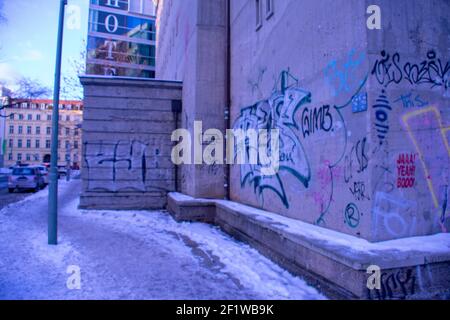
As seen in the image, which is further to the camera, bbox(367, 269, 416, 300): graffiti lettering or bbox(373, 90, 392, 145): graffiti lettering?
bbox(373, 90, 392, 145): graffiti lettering

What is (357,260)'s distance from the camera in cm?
371

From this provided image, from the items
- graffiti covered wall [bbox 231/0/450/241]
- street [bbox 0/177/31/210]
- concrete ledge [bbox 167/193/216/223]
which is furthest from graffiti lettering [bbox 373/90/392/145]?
street [bbox 0/177/31/210]

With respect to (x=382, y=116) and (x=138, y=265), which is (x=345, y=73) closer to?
(x=382, y=116)

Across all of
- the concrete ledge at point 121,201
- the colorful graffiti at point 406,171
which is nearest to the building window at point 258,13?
the colorful graffiti at point 406,171

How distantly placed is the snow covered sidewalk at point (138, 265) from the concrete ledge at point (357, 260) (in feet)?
0.83

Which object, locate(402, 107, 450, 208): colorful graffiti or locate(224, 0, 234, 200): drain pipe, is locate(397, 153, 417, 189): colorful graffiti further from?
locate(224, 0, 234, 200): drain pipe

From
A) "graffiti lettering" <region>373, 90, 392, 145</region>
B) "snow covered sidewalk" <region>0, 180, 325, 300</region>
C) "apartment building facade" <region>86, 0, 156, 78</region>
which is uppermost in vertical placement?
"apartment building facade" <region>86, 0, 156, 78</region>

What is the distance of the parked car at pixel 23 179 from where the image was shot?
1979cm

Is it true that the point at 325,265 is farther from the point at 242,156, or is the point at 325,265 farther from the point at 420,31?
the point at 242,156

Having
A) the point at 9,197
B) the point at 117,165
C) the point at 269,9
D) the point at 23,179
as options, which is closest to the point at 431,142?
the point at 269,9

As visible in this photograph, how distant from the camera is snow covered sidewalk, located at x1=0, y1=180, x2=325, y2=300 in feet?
14.3

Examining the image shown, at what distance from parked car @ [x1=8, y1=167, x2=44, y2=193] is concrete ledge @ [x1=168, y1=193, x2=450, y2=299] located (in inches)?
727

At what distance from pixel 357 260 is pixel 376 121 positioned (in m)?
1.89
